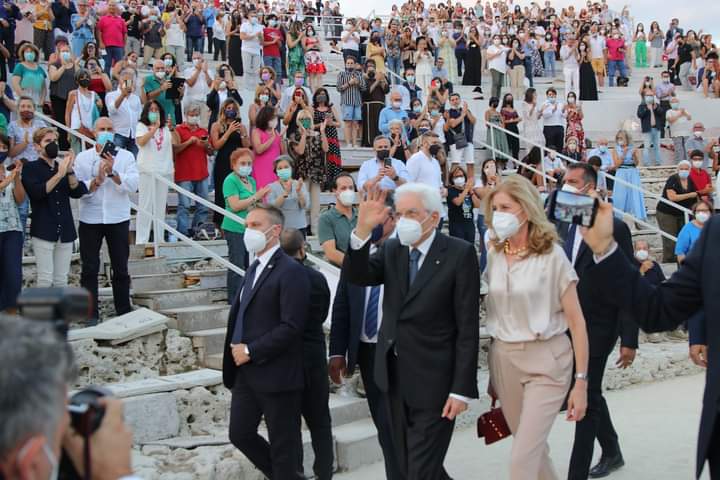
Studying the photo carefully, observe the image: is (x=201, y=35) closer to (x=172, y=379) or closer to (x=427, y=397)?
(x=172, y=379)

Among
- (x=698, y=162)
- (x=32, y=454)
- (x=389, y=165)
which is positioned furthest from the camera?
(x=698, y=162)

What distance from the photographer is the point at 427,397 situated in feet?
16.9

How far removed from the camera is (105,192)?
8.98 m

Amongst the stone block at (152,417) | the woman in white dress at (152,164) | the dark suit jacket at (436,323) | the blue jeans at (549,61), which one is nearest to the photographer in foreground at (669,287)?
the dark suit jacket at (436,323)

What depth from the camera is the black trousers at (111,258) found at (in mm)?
8758

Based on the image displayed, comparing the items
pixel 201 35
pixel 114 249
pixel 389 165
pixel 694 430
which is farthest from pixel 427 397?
pixel 201 35

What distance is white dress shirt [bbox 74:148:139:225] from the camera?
→ 889 centimetres

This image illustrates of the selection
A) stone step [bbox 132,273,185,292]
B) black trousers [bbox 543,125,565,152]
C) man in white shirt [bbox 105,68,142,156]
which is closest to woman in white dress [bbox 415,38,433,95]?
black trousers [bbox 543,125,565,152]

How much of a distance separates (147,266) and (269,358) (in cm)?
447

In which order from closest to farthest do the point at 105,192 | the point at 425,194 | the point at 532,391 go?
→ the point at 532,391 < the point at 425,194 < the point at 105,192

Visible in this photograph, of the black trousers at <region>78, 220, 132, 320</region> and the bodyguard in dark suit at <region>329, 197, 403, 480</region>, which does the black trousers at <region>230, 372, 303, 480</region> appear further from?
the black trousers at <region>78, 220, 132, 320</region>

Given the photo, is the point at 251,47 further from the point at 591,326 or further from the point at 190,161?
the point at 591,326

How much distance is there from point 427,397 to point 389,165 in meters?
6.65

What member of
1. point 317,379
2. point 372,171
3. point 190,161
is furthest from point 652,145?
point 317,379
